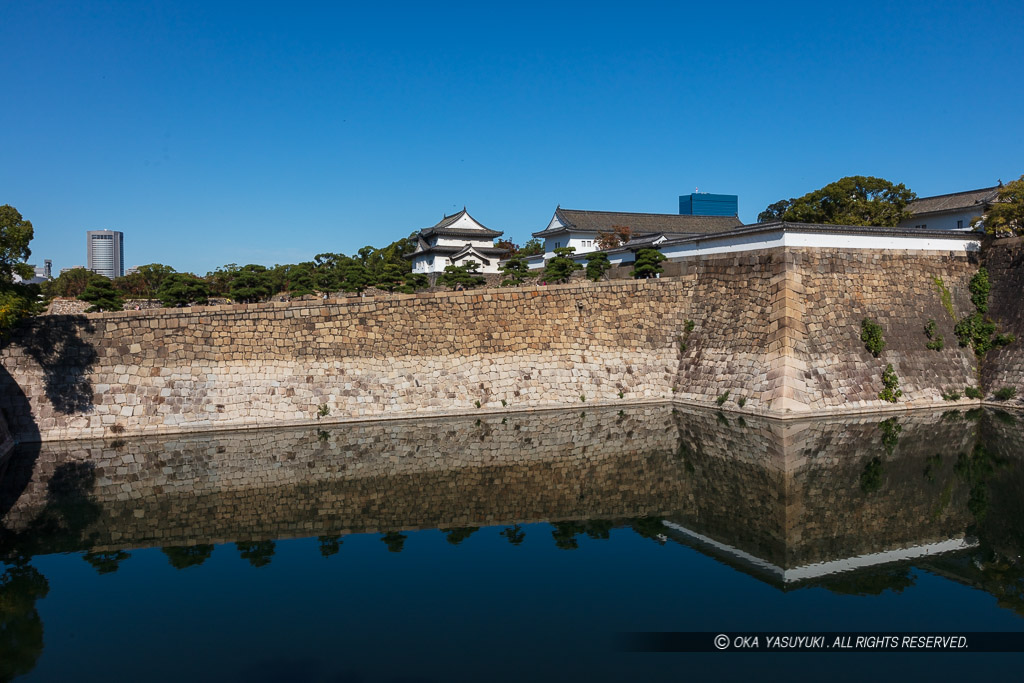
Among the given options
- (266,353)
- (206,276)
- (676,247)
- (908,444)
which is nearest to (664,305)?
(676,247)

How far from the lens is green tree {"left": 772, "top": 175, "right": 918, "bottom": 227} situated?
27.8 metres

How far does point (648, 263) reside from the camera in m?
22.0

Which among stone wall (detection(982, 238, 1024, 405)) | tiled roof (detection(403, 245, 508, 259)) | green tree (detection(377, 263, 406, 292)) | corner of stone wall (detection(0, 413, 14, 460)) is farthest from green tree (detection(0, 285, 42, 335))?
tiled roof (detection(403, 245, 508, 259))

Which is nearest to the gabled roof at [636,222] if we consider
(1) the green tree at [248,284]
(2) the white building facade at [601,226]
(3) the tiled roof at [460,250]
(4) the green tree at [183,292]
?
(2) the white building facade at [601,226]

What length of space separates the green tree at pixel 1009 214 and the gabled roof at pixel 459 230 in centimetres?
2637

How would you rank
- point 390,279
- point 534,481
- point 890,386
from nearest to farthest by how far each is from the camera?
point 534,481, point 890,386, point 390,279

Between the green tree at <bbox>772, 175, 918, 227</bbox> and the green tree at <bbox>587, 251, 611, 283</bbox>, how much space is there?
30.7 feet

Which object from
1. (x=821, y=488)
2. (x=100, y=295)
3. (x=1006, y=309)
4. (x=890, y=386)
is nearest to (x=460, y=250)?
(x=100, y=295)

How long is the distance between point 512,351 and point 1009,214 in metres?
15.8

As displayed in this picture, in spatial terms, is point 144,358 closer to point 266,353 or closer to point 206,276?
point 266,353

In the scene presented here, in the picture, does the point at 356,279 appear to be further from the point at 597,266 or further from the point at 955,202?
the point at 955,202

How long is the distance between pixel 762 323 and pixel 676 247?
5205 mm

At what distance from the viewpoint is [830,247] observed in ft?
63.5

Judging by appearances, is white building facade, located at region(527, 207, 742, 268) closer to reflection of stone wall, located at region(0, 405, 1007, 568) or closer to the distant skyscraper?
reflection of stone wall, located at region(0, 405, 1007, 568)
